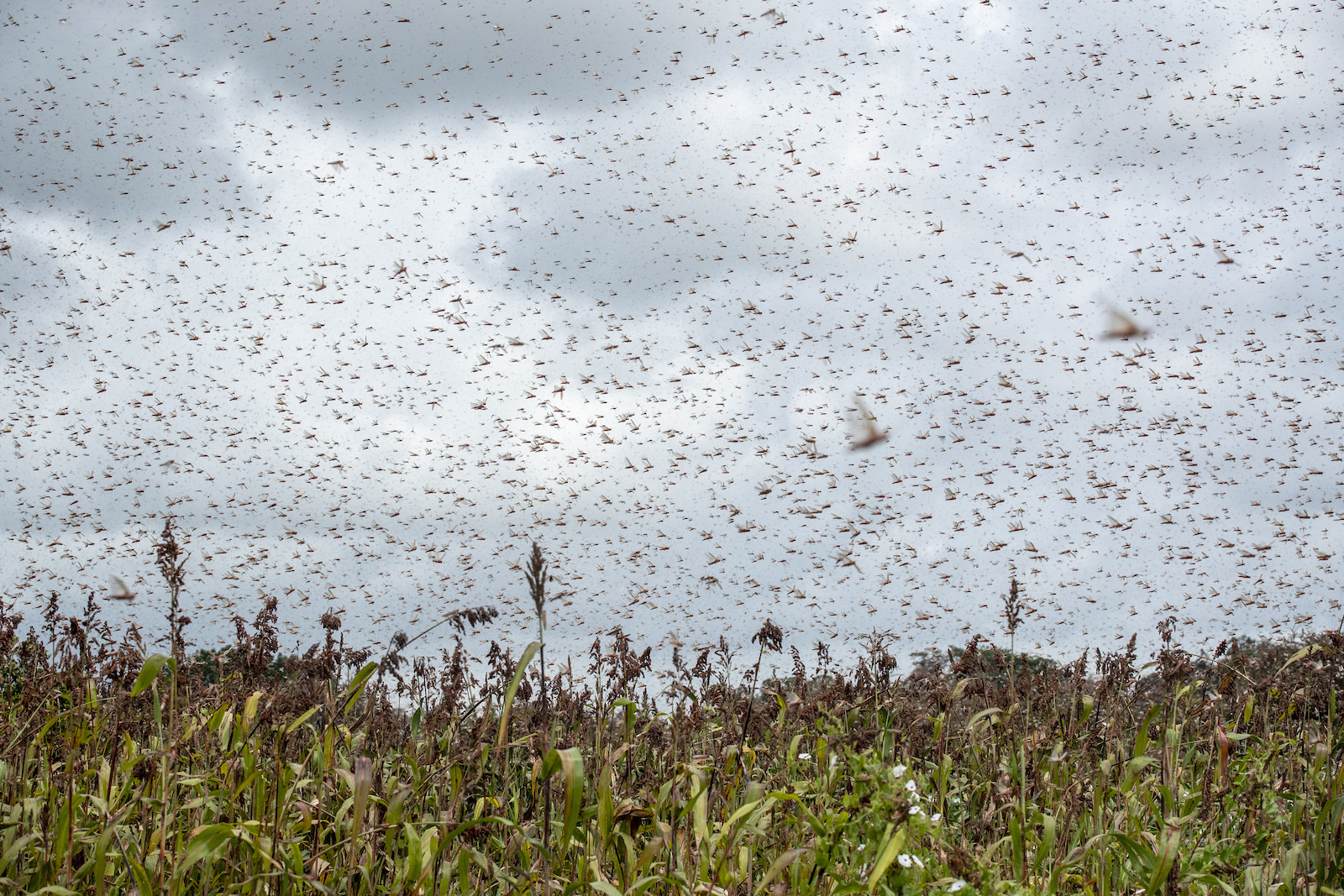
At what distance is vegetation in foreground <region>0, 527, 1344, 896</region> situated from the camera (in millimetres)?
3516

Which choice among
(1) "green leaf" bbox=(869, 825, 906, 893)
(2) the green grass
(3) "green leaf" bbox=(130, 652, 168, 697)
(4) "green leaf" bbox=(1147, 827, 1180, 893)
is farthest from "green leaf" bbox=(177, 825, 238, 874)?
(4) "green leaf" bbox=(1147, 827, 1180, 893)

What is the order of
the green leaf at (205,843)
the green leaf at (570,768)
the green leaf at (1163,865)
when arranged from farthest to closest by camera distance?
the green leaf at (1163,865)
the green leaf at (205,843)
the green leaf at (570,768)

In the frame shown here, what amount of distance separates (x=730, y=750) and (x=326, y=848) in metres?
1.85

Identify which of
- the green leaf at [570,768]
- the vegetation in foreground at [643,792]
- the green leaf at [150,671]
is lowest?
the vegetation in foreground at [643,792]

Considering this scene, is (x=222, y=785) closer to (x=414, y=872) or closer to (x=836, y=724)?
(x=414, y=872)

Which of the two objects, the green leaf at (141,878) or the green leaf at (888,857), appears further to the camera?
the green leaf at (141,878)

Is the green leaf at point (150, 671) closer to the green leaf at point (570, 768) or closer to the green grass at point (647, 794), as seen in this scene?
the green grass at point (647, 794)

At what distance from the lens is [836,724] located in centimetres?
484

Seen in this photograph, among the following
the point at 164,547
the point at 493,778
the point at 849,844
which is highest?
the point at 164,547

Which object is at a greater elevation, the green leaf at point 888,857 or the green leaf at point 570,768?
the green leaf at point 570,768

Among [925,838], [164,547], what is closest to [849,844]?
[925,838]

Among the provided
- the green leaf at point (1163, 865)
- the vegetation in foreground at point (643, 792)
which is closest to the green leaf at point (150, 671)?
the vegetation in foreground at point (643, 792)

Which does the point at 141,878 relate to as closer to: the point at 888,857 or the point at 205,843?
the point at 205,843

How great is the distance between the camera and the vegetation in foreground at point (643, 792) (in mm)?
3516
